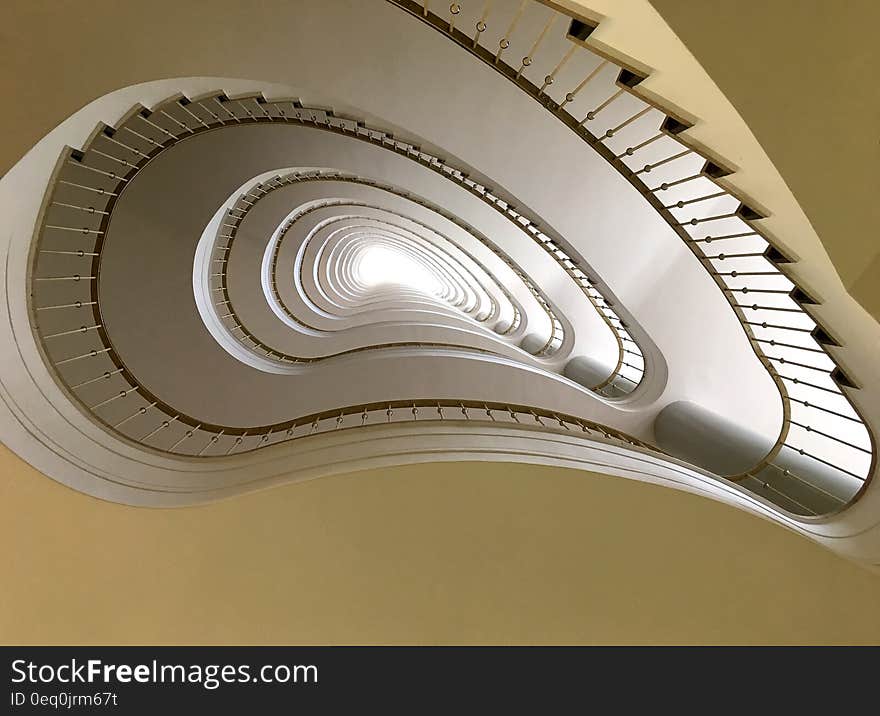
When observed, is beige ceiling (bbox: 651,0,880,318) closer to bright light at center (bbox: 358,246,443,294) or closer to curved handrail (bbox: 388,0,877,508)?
curved handrail (bbox: 388,0,877,508)

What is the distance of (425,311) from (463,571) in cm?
1000

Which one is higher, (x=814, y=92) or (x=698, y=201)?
(x=698, y=201)

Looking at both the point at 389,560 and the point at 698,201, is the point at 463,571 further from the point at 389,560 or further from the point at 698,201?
the point at 698,201

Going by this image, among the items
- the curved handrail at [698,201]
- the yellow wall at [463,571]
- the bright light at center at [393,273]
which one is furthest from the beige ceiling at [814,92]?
the bright light at center at [393,273]

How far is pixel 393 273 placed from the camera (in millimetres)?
21719

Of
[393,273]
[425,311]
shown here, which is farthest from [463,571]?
[393,273]

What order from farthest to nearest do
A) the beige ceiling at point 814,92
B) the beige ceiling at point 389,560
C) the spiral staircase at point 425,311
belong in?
the spiral staircase at point 425,311 → the beige ceiling at point 389,560 → the beige ceiling at point 814,92

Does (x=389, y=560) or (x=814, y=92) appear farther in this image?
(x=389, y=560)

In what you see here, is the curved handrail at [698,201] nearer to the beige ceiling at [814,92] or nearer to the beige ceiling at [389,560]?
the beige ceiling at [814,92]

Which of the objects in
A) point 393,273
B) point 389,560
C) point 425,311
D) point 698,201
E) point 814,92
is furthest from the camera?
point 393,273

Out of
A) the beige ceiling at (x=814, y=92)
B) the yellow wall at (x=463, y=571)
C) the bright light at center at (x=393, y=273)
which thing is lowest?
the yellow wall at (x=463, y=571)

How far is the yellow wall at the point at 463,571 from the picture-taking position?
2.96m

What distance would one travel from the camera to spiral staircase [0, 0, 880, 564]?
3.17m

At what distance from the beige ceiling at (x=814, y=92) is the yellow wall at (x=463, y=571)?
1.79 m
